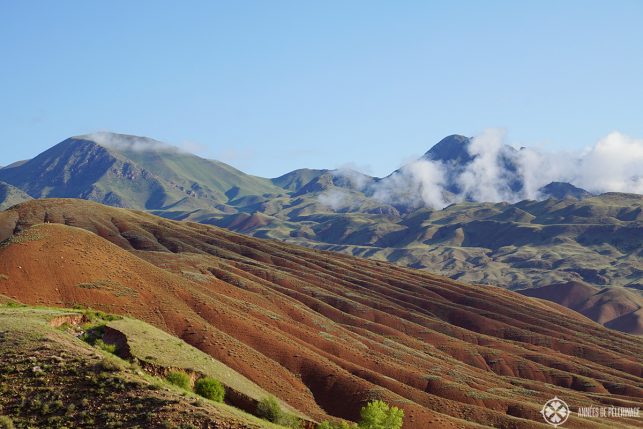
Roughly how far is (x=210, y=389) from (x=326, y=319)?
68.6 metres

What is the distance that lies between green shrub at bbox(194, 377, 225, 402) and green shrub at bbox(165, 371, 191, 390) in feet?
4.43

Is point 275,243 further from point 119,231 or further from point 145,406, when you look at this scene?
point 145,406

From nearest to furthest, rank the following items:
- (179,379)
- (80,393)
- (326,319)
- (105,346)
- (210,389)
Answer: (80,393) < (179,379) < (105,346) < (210,389) < (326,319)

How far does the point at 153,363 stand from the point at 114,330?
4.57 metres

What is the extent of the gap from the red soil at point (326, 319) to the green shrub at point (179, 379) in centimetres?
2468

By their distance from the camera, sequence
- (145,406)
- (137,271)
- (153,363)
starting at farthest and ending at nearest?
(137,271), (153,363), (145,406)

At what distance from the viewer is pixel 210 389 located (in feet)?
169

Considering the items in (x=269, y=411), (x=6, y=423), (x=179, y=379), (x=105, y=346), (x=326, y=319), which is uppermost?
(x=105, y=346)

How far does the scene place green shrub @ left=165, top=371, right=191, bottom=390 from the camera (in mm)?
48750

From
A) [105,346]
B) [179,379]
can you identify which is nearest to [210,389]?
[179,379]

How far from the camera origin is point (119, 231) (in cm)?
15138

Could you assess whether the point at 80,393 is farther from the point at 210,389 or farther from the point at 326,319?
the point at 326,319

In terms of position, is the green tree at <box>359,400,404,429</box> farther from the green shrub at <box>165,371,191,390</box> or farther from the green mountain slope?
the green mountain slope

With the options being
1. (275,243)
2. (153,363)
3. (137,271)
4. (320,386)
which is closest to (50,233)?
(137,271)
